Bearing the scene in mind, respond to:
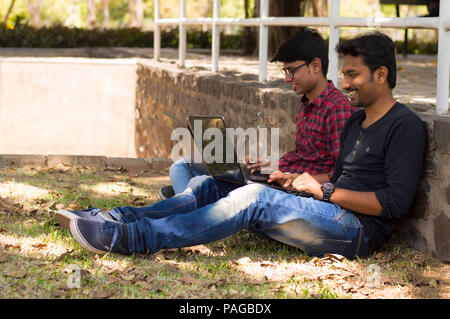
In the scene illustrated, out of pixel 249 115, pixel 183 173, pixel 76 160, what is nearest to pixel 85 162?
pixel 76 160

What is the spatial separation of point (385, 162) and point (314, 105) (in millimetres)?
742

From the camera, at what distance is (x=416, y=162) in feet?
11.3

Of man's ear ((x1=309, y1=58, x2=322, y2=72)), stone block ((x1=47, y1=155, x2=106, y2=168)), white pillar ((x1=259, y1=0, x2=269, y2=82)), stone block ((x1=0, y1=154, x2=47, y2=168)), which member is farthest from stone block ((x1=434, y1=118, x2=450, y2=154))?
stone block ((x1=0, y1=154, x2=47, y2=168))

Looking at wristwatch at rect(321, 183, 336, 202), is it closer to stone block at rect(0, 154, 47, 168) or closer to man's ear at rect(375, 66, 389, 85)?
man's ear at rect(375, 66, 389, 85)

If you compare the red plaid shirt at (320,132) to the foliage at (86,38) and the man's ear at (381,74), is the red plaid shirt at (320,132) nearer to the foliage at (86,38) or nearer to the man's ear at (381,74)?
the man's ear at (381,74)

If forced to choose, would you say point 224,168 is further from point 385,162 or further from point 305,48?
point 385,162

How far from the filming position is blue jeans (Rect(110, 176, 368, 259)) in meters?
3.53

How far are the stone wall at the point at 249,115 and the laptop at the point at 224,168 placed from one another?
0.62 meters

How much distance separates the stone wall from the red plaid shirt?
449mm

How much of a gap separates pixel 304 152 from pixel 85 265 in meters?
1.44

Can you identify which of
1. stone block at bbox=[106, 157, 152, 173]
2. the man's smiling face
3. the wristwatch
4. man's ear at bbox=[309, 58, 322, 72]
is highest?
man's ear at bbox=[309, 58, 322, 72]

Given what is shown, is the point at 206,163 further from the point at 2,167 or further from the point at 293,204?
the point at 2,167

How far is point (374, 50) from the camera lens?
354 centimetres
